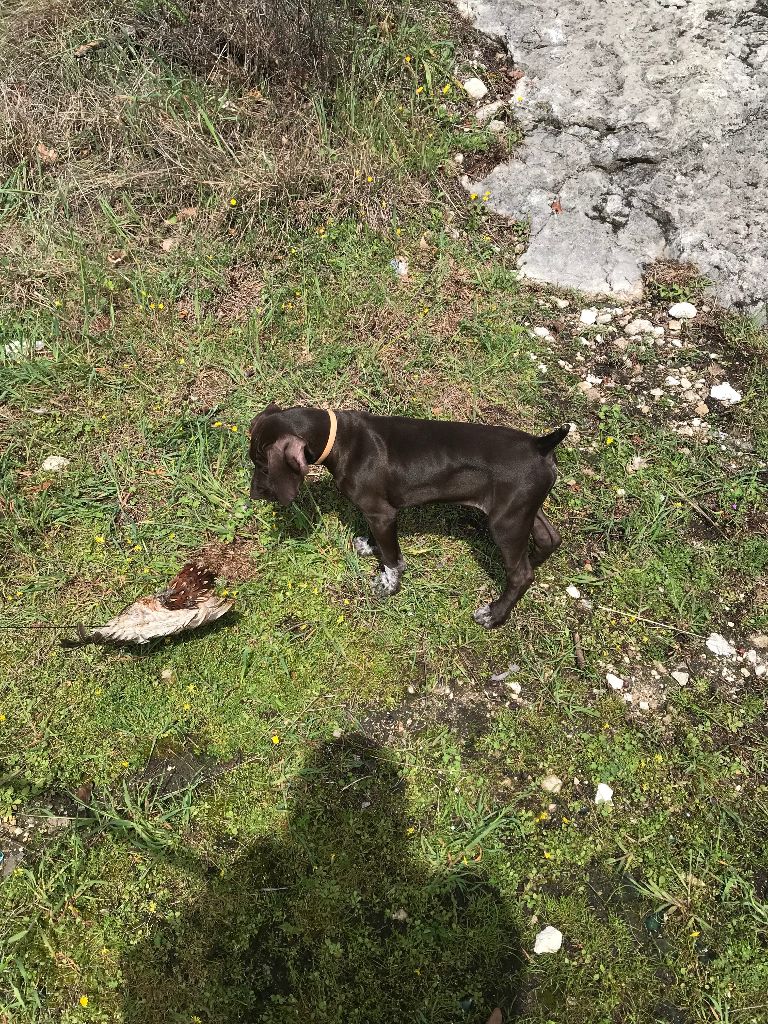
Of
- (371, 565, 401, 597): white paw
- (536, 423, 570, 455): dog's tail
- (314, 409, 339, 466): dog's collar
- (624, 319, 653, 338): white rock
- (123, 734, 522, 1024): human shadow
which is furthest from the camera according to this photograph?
(624, 319, 653, 338): white rock

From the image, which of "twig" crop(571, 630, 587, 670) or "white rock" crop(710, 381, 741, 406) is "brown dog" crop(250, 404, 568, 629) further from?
"white rock" crop(710, 381, 741, 406)

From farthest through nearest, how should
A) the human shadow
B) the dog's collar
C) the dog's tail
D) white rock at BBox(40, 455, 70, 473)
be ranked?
white rock at BBox(40, 455, 70, 473)
the dog's collar
the dog's tail
the human shadow

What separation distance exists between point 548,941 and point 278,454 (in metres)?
2.87

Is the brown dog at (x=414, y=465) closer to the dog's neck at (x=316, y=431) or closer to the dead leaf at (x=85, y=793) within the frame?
the dog's neck at (x=316, y=431)

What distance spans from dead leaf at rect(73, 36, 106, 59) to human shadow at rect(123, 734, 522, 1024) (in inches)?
272

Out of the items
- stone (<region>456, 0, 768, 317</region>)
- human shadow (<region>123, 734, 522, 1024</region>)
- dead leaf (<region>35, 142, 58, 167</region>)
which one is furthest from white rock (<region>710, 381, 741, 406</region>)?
dead leaf (<region>35, 142, 58, 167</region>)

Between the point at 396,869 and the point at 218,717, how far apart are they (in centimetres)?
131

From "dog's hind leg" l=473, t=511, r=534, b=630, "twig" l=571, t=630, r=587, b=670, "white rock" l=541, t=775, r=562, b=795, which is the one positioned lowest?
"white rock" l=541, t=775, r=562, b=795

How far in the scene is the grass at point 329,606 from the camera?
3.28m

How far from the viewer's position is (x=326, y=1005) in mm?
3115

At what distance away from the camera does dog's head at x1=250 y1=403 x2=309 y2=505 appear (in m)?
3.74

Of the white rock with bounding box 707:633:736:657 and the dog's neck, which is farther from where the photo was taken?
the white rock with bounding box 707:633:736:657

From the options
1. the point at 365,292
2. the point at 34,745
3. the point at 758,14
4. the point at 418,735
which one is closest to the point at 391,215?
the point at 365,292

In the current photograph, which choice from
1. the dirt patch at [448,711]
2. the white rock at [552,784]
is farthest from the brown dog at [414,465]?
the white rock at [552,784]
